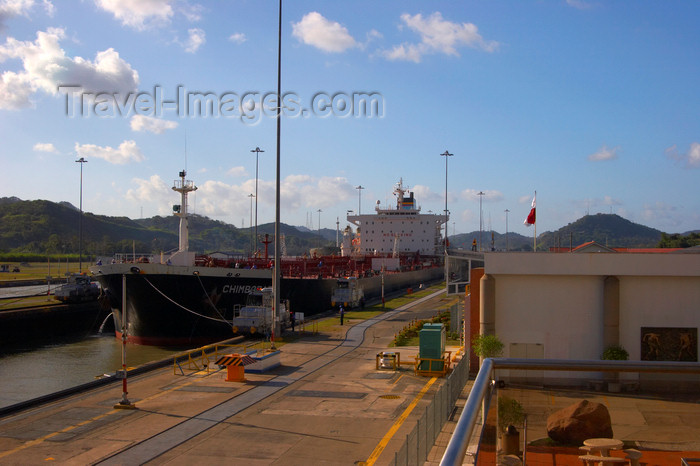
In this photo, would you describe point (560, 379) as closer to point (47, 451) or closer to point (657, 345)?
point (47, 451)

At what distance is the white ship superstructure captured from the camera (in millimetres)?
67688

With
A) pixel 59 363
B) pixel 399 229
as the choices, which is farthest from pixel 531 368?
pixel 399 229

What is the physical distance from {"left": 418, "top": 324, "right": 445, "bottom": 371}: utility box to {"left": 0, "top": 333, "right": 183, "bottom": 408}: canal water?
1332cm

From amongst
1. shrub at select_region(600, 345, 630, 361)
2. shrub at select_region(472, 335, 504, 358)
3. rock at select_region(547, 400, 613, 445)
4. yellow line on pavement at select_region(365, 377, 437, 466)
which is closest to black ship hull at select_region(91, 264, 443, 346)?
yellow line on pavement at select_region(365, 377, 437, 466)

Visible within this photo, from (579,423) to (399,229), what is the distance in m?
65.3

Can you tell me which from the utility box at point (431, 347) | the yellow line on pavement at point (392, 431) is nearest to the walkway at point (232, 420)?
the yellow line on pavement at point (392, 431)

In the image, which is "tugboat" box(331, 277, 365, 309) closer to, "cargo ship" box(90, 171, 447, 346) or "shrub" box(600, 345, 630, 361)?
"cargo ship" box(90, 171, 447, 346)

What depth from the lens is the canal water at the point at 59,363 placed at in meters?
22.1

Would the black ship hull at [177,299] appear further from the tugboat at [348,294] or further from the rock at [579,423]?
the rock at [579,423]

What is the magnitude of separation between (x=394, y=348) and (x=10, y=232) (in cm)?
13961

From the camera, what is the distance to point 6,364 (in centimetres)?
2783

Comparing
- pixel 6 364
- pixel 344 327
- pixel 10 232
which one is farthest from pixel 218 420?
pixel 10 232

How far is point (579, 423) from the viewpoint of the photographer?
314cm

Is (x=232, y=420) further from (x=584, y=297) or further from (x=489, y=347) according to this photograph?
(x=584, y=297)
